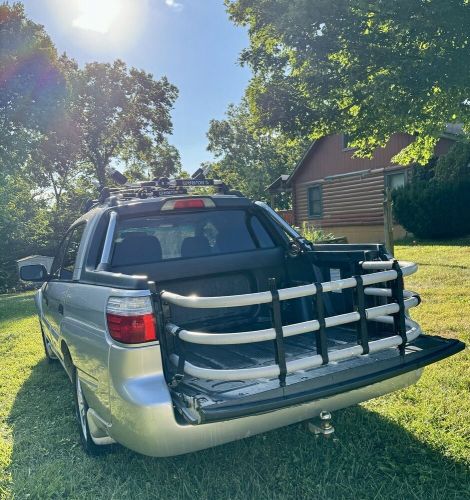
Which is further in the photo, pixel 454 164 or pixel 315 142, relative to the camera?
pixel 315 142

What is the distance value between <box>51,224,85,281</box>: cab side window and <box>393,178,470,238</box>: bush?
14.3m

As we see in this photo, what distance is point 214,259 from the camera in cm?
385

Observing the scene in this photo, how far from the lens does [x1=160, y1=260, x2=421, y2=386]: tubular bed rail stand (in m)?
2.45

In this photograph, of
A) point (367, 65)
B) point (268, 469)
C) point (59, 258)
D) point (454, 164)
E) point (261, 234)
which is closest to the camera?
point (268, 469)

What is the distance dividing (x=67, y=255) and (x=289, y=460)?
2834mm

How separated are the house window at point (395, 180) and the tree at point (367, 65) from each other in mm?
11155

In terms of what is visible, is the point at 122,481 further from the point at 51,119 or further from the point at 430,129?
the point at 51,119

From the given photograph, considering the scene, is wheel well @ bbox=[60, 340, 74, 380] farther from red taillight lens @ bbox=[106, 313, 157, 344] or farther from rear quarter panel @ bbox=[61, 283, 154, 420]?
red taillight lens @ bbox=[106, 313, 157, 344]

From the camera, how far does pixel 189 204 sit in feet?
12.9

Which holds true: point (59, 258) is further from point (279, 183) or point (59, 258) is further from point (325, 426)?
point (279, 183)

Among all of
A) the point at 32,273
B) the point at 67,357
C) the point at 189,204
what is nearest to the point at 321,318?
the point at 189,204

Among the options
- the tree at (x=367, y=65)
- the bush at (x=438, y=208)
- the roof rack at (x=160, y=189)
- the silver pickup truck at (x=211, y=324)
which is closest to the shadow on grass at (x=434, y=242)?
the bush at (x=438, y=208)

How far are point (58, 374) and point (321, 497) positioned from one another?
147 inches

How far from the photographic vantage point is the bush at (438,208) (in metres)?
16.3
